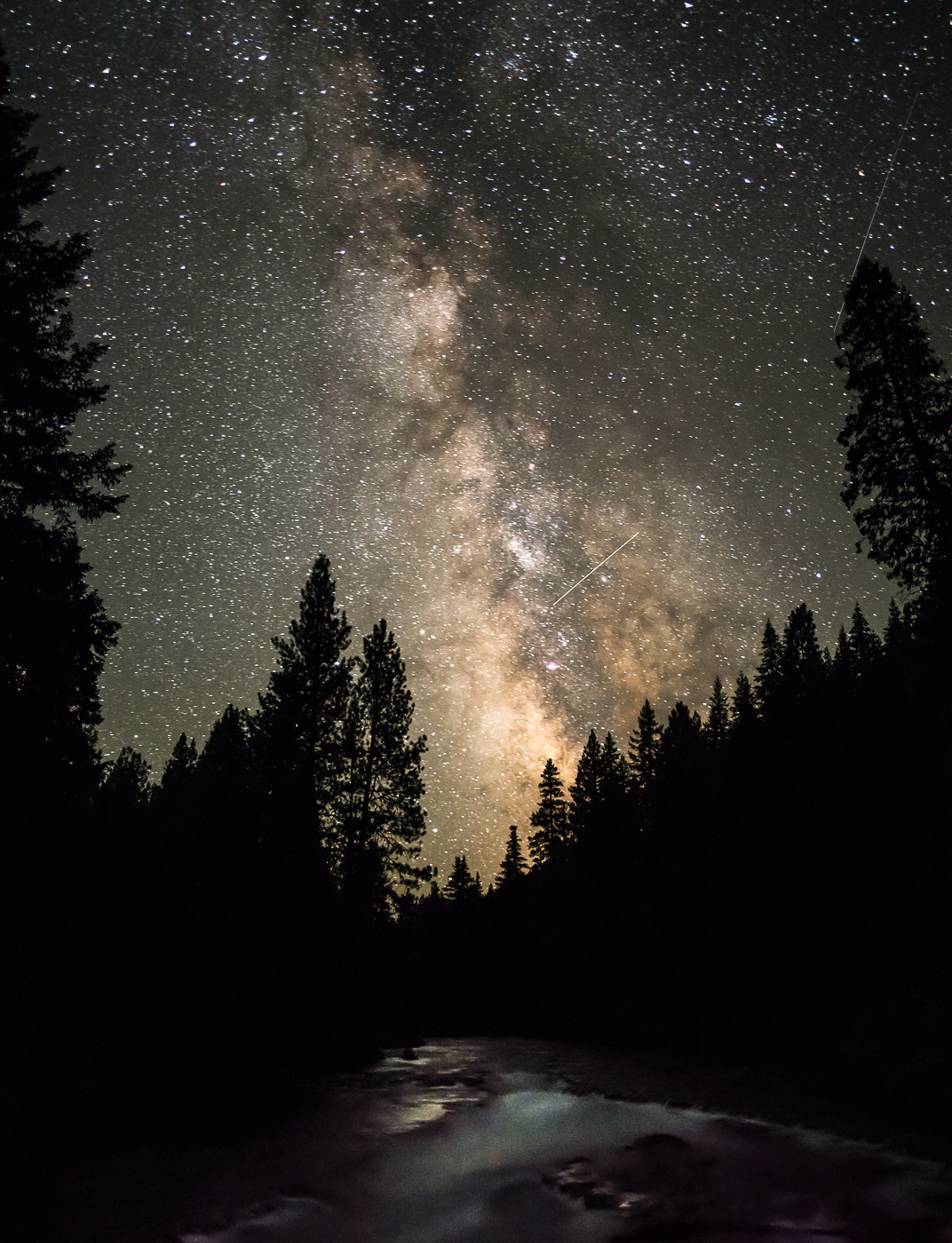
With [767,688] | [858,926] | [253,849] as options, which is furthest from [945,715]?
[767,688]

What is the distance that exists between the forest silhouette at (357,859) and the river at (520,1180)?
1.66 meters

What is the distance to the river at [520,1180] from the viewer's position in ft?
22.4

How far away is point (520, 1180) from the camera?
891 cm

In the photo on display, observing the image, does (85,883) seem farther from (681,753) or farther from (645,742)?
(645,742)

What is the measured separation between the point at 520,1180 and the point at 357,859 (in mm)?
18699

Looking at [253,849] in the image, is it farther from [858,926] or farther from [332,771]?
[858,926]

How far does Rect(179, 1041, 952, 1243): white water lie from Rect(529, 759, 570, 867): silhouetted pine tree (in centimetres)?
5236

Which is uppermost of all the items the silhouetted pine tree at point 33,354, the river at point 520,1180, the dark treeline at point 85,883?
the silhouetted pine tree at point 33,354

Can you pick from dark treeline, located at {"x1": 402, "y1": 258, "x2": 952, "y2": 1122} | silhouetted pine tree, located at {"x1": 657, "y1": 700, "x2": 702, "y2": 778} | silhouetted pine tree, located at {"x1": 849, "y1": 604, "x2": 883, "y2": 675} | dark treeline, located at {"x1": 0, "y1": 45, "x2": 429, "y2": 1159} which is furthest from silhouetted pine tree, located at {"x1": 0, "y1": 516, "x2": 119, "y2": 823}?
silhouetted pine tree, located at {"x1": 849, "y1": 604, "x2": 883, "y2": 675}

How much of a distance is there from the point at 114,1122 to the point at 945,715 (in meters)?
19.5

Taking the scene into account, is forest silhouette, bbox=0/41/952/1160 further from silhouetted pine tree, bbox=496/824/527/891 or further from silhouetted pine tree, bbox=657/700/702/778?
silhouetted pine tree, bbox=496/824/527/891

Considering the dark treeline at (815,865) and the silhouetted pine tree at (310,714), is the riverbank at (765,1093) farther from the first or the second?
the silhouetted pine tree at (310,714)

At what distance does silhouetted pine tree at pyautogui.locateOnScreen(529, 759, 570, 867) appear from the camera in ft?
213

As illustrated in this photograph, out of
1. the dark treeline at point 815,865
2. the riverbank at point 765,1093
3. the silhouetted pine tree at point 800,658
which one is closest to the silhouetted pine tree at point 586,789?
the dark treeline at point 815,865
